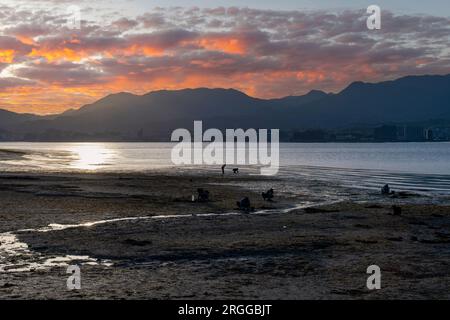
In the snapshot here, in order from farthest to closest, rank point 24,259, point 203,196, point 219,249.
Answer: point 203,196 → point 219,249 → point 24,259

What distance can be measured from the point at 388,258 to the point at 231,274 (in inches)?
270

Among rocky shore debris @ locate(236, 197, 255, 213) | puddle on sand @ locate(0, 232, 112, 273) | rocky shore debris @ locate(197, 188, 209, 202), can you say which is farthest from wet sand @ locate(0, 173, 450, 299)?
rocky shore debris @ locate(197, 188, 209, 202)

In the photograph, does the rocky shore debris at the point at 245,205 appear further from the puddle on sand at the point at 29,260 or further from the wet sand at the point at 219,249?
the puddle on sand at the point at 29,260

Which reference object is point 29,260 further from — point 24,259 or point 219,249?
point 219,249

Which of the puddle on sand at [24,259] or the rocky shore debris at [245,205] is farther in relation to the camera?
the rocky shore debris at [245,205]

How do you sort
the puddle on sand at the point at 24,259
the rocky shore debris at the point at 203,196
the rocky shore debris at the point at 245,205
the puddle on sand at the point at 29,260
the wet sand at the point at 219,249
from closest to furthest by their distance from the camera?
1. the wet sand at the point at 219,249
2. the puddle on sand at the point at 29,260
3. the puddle on sand at the point at 24,259
4. the rocky shore debris at the point at 245,205
5. the rocky shore debris at the point at 203,196

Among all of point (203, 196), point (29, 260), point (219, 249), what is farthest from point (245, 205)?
point (29, 260)

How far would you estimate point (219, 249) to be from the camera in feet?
70.9

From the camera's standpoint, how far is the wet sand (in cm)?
1527

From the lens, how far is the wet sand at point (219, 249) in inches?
601

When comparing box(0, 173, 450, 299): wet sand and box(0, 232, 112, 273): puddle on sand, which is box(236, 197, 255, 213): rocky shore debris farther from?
box(0, 232, 112, 273): puddle on sand

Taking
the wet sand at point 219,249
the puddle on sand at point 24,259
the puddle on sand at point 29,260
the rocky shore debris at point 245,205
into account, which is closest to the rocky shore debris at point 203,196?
the wet sand at point 219,249
